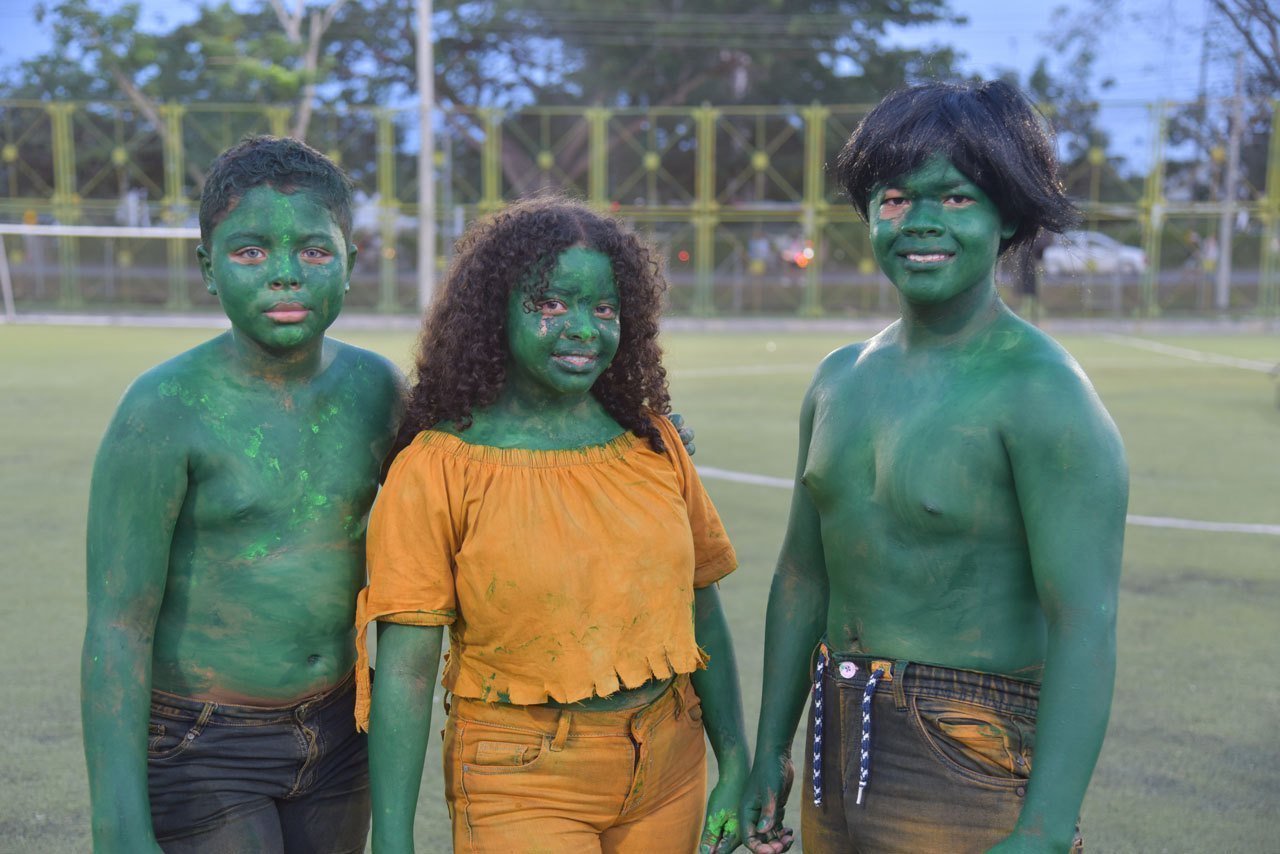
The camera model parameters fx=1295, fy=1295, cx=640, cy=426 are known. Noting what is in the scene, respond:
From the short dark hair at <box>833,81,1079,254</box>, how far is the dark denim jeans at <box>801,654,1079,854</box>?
0.74m

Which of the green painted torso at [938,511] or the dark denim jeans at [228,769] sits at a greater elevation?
the green painted torso at [938,511]

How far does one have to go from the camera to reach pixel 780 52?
33.8m

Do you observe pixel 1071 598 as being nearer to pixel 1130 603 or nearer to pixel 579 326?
pixel 579 326

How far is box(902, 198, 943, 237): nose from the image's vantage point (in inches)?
79.0

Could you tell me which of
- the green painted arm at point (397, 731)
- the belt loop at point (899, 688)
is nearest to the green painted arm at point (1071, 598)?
the belt loop at point (899, 688)

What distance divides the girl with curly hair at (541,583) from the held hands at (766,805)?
0.03m

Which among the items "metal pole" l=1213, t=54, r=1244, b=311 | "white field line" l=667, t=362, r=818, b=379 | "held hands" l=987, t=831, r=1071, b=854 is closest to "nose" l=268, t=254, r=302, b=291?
"held hands" l=987, t=831, r=1071, b=854

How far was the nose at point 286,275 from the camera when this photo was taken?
217 cm

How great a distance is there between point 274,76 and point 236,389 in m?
27.4

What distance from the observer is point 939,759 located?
1977mm

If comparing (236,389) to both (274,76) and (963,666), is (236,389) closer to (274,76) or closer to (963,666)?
(963,666)

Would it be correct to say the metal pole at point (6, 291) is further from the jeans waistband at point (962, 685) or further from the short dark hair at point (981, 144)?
the jeans waistband at point (962, 685)

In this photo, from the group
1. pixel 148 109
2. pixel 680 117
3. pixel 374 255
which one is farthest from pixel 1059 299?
pixel 148 109

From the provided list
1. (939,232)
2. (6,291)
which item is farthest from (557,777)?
(6,291)
